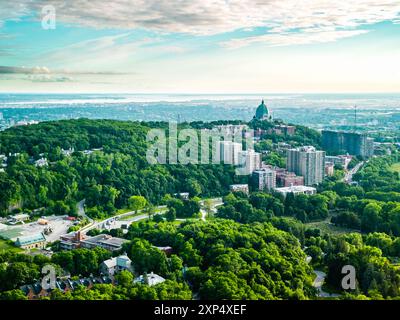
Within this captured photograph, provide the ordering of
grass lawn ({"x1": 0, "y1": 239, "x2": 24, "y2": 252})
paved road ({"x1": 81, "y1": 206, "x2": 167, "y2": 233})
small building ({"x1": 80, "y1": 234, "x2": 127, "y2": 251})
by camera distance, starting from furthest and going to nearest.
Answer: paved road ({"x1": 81, "y1": 206, "x2": 167, "y2": 233}) < grass lawn ({"x1": 0, "y1": 239, "x2": 24, "y2": 252}) < small building ({"x1": 80, "y1": 234, "x2": 127, "y2": 251})

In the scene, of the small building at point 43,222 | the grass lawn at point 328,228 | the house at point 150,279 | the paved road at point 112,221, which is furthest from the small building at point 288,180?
the house at point 150,279

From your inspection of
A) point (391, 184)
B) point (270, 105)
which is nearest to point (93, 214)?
point (391, 184)

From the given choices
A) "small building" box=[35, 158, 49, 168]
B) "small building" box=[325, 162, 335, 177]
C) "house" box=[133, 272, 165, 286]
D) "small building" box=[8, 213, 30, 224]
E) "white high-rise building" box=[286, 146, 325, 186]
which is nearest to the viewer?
"house" box=[133, 272, 165, 286]

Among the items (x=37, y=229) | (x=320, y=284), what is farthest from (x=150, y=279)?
(x=37, y=229)

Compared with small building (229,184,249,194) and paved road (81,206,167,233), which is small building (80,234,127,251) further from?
small building (229,184,249,194)

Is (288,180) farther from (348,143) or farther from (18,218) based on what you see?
(18,218)

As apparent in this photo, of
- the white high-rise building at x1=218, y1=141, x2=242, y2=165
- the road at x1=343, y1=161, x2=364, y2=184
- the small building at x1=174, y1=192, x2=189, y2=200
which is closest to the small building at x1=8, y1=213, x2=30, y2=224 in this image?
the small building at x1=174, y1=192, x2=189, y2=200
